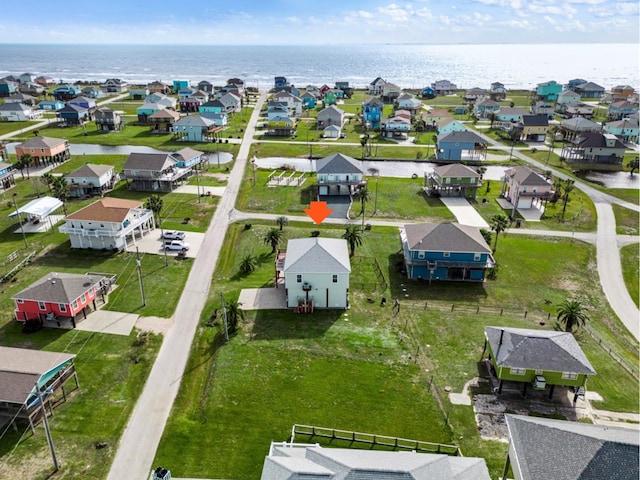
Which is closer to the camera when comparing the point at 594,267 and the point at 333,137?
the point at 594,267

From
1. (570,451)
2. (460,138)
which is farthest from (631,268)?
(460,138)

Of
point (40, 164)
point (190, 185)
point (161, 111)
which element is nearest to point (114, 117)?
point (161, 111)

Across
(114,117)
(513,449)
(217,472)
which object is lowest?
(217,472)

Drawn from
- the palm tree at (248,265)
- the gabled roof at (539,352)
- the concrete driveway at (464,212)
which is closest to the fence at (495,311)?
the gabled roof at (539,352)

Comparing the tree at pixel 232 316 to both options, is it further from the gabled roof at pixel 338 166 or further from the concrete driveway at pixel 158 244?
the gabled roof at pixel 338 166

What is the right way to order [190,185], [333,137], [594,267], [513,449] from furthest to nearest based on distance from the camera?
[333,137]
[190,185]
[594,267]
[513,449]

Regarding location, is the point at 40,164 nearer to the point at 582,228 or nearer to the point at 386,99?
the point at 582,228

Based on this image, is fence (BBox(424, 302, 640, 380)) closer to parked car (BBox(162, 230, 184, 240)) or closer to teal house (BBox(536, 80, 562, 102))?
parked car (BBox(162, 230, 184, 240))
